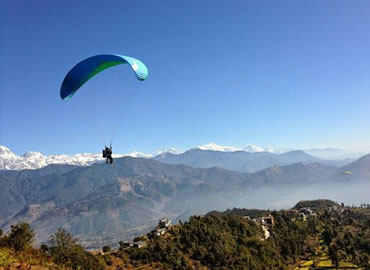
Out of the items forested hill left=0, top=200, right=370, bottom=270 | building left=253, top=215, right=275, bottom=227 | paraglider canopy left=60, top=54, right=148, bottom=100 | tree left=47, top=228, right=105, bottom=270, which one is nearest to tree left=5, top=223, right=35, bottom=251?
forested hill left=0, top=200, right=370, bottom=270

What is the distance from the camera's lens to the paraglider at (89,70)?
2405 cm

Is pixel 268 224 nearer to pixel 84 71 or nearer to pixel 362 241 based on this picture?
pixel 362 241

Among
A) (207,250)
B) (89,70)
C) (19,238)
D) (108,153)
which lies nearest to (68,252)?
(19,238)

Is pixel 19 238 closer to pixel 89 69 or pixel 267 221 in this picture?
pixel 89 69

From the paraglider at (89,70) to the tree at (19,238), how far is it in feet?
40.0

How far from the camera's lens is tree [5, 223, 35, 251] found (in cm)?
2208

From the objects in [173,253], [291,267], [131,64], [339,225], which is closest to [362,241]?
[291,267]

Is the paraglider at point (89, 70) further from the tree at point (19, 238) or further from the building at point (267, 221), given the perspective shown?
the building at point (267, 221)

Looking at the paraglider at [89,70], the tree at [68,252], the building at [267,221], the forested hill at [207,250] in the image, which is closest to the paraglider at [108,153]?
the paraglider at [89,70]

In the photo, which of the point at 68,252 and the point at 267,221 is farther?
the point at 267,221

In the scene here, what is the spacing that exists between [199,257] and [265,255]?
54.5 feet

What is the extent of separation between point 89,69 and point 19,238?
49.5 ft

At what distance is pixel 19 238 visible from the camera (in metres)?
23.5

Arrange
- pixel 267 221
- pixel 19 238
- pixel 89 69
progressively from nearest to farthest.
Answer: pixel 19 238
pixel 89 69
pixel 267 221
